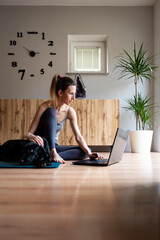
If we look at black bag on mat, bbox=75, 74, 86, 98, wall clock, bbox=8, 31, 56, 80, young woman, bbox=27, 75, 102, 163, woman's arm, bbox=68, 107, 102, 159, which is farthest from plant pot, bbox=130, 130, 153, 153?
wall clock, bbox=8, 31, 56, 80

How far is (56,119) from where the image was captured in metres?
2.45

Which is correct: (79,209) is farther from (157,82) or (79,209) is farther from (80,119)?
(157,82)

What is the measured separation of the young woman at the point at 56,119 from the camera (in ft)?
7.85

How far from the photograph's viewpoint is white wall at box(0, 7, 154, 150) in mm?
4699

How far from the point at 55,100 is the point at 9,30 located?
2.69 metres

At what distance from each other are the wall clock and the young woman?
2158 mm

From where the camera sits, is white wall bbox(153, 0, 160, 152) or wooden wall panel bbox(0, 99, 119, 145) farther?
white wall bbox(153, 0, 160, 152)

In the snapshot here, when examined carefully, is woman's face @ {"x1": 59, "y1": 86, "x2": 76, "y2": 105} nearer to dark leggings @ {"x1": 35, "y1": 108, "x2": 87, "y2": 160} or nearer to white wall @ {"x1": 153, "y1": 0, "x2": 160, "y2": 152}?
dark leggings @ {"x1": 35, "y1": 108, "x2": 87, "y2": 160}

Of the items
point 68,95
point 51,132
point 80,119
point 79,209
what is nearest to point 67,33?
point 80,119

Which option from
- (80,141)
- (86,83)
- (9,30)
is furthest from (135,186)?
(9,30)

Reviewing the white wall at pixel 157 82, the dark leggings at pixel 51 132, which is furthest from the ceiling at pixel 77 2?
the dark leggings at pixel 51 132

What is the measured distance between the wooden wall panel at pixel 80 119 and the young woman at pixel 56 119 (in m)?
1.41

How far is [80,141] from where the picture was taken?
2.63m

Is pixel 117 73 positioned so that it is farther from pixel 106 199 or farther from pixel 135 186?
pixel 106 199
